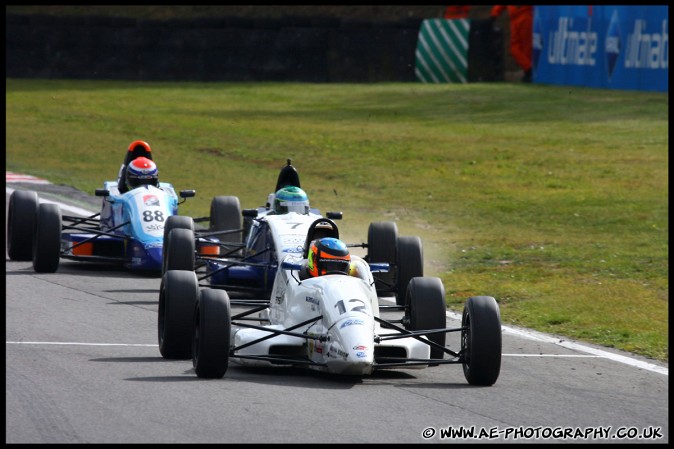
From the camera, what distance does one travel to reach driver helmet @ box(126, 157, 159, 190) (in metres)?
16.9

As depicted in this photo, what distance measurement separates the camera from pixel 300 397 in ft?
30.8

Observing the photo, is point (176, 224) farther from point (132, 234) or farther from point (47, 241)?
point (47, 241)

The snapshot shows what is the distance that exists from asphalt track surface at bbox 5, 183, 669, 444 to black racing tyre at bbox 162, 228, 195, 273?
1.39 m

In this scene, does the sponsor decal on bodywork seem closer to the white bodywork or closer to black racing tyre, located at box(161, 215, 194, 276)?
the white bodywork

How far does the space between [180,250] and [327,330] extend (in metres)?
4.21

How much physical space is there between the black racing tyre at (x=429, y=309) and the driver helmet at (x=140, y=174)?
648 cm

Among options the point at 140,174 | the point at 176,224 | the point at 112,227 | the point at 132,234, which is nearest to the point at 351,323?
the point at 176,224

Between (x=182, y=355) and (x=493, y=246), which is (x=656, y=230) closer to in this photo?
(x=493, y=246)

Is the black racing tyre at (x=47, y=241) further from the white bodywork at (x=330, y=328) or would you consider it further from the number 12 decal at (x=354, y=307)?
the number 12 decal at (x=354, y=307)

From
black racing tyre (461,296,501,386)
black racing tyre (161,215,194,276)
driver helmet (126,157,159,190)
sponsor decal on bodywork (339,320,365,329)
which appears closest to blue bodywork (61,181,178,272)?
driver helmet (126,157,159,190)

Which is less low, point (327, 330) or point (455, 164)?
point (455, 164)

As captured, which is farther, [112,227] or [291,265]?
[112,227]

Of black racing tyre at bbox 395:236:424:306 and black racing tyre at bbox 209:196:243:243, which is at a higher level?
black racing tyre at bbox 209:196:243:243

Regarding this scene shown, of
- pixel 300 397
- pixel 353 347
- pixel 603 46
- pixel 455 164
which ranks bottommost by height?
pixel 300 397
